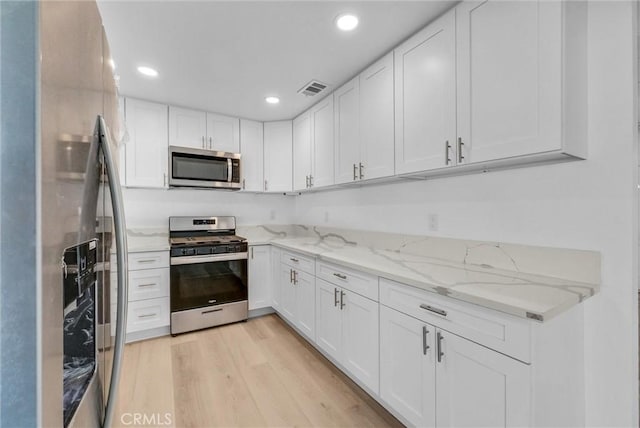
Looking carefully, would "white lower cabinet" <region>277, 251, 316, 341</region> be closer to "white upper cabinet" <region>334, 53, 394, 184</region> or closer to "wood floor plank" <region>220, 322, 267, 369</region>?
"wood floor plank" <region>220, 322, 267, 369</region>

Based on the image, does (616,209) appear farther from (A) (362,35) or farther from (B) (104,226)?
(B) (104,226)

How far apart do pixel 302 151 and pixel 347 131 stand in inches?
34.3

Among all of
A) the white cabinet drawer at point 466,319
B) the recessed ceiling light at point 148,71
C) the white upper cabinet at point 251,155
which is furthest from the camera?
the white upper cabinet at point 251,155

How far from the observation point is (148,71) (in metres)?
2.22

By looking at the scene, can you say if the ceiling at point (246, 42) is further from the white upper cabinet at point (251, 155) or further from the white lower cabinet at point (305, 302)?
the white lower cabinet at point (305, 302)

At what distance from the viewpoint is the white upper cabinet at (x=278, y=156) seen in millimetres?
3396

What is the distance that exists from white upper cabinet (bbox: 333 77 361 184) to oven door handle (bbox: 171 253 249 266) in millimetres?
1331

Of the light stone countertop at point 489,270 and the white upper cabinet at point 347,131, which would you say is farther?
the white upper cabinet at point 347,131

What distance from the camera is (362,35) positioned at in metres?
1.79

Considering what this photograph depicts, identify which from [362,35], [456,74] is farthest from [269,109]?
[456,74]

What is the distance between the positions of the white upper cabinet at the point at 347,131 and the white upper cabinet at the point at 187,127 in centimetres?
154

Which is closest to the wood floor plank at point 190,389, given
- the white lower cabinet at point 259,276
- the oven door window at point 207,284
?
the oven door window at point 207,284

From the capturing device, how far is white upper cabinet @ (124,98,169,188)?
8.93ft

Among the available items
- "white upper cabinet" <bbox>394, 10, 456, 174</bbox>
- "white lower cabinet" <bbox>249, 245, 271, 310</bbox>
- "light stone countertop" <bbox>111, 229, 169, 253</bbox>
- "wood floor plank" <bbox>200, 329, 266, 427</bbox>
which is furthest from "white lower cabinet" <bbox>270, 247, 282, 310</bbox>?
"white upper cabinet" <bbox>394, 10, 456, 174</bbox>
